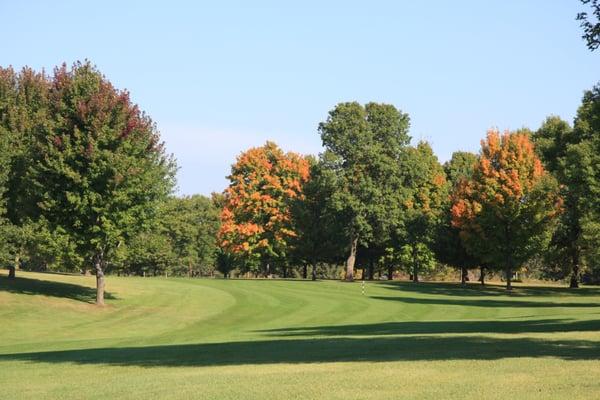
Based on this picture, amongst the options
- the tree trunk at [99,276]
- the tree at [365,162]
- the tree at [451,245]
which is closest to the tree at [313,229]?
the tree at [365,162]

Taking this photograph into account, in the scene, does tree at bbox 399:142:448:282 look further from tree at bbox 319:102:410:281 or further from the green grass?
the green grass

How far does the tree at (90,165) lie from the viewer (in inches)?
1597

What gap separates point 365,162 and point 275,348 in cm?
5602

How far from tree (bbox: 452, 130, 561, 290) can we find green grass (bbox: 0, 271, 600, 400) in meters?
12.9

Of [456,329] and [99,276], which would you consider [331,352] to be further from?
[99,276]

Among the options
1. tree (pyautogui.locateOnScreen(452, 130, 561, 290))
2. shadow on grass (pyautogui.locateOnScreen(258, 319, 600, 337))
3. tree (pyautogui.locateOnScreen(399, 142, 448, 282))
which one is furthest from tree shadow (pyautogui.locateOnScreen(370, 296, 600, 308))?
tree (pyautogui.locateOnScreen(399, 142, 448, 282))

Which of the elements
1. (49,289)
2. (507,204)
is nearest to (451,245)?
(507,204)

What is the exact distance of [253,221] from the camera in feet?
291

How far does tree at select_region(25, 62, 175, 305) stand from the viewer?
40.6 m

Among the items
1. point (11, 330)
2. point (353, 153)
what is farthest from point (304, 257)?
point (11, 330)

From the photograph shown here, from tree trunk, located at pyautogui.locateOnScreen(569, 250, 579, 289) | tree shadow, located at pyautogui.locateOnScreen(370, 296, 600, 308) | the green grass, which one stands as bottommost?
the green grass

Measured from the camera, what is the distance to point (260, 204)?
3467 inches

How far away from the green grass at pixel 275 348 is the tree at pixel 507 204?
42.2ft

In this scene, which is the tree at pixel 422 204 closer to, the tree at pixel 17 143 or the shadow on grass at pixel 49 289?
the shadow on grass at pixel 49 289
